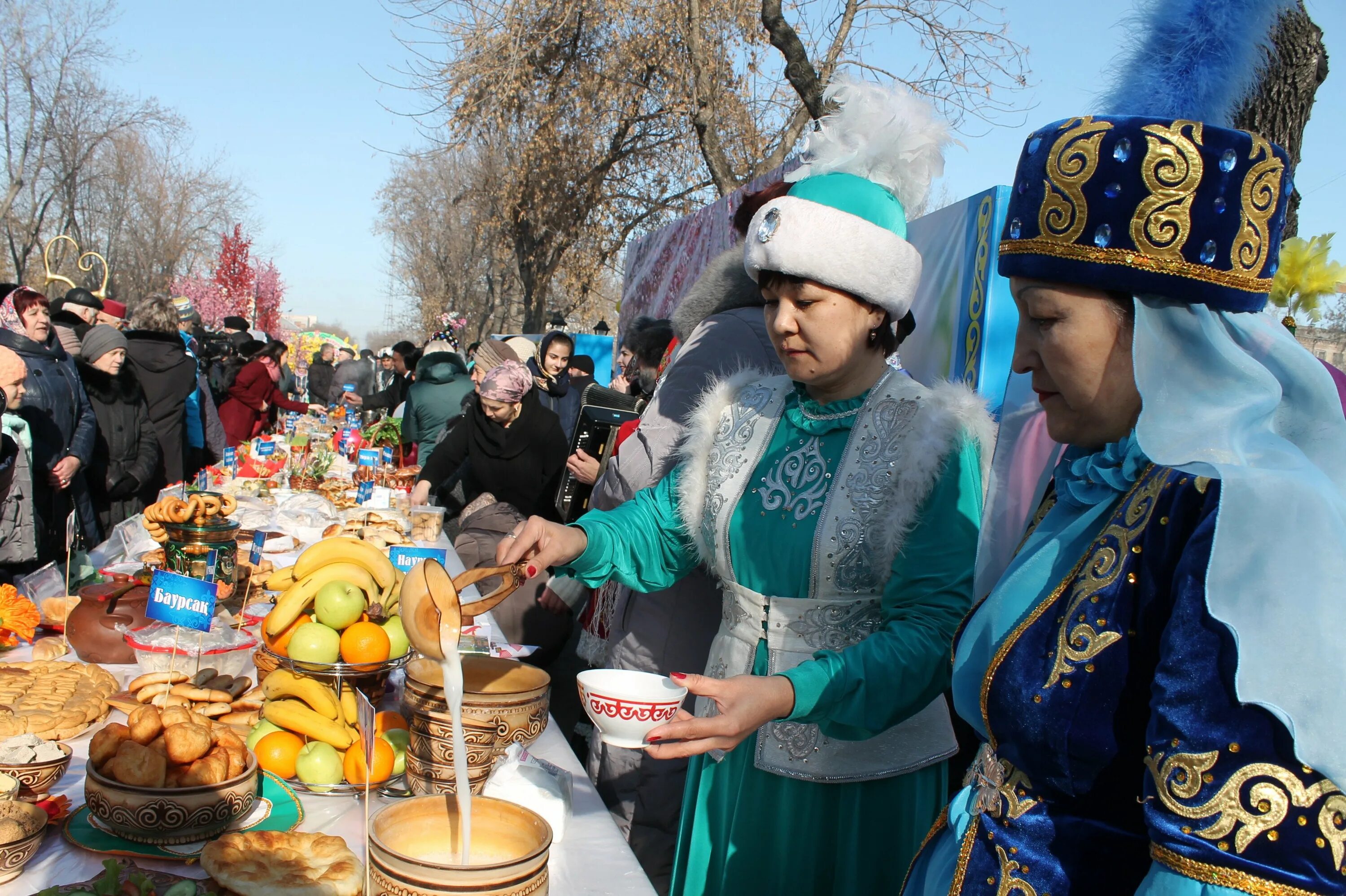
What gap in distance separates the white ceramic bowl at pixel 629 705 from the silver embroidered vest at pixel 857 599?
43cm

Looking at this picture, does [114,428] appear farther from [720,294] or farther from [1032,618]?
[1032,618]

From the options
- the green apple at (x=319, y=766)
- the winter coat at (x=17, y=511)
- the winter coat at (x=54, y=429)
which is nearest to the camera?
the green apple at (x=319, y=766)

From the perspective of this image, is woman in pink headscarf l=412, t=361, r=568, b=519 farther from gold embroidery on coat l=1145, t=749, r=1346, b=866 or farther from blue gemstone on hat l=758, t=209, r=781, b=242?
gold embroidery on coat l=1145, t=749, r=1346, b=866

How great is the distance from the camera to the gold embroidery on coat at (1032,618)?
1.02 metres

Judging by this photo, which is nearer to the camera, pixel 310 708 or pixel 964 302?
pixel 310 708

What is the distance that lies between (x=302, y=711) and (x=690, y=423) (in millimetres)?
996

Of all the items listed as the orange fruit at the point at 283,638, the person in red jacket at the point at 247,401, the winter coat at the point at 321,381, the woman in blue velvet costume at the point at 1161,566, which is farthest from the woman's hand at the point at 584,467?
the winter coat at the point at 321,381

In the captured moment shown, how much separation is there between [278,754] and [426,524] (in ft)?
9.00

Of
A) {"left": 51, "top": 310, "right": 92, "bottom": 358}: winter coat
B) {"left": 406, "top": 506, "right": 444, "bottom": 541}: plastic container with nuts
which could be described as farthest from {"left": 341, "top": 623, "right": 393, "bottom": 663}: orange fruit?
{"left": 51, "top": 310, "right": 92, "bottom": 358}: winter coat

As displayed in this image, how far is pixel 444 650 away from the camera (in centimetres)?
132

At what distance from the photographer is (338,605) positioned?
1993mm

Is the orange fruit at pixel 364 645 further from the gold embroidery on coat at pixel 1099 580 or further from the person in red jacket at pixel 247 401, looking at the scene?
the person in red jacket at pixel 247 401

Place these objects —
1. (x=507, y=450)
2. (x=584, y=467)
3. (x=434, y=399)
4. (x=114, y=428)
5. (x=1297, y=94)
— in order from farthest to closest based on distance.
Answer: (x=434, y=399) → (x=114, y=428) → (x=507, y=450) → (x=584, y=467) → (x=1297, y=94)

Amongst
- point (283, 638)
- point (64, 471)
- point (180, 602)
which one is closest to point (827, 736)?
point (283, 638)
